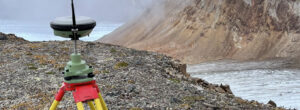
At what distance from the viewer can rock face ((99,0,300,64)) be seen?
5290 inches

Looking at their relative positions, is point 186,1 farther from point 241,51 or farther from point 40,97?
point 40,97

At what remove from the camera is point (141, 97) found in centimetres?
1209

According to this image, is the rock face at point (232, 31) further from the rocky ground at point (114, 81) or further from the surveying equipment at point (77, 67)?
the surveying equipment at point (77, 67)

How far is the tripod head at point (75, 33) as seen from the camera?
15.3 feet

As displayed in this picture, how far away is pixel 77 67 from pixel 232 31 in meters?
143

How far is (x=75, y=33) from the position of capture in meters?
4.67

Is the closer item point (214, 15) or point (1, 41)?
point (1, 41)

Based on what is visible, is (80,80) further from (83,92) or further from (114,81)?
(114,81)

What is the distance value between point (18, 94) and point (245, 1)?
133778mm

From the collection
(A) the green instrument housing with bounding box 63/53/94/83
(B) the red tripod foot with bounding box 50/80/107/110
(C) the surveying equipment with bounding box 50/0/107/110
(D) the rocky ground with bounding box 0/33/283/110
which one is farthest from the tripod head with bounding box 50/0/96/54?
(D) the rocky ground with bounding box 0/33/283/110

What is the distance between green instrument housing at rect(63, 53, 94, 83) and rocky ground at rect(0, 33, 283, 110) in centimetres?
582

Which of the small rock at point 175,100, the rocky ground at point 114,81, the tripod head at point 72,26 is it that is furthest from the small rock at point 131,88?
the tripod head at point 72,26

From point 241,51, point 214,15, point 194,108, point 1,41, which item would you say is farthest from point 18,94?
point 214,15

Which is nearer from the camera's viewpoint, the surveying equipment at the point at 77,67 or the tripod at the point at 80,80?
the surveying equipment at the point at 77,67
